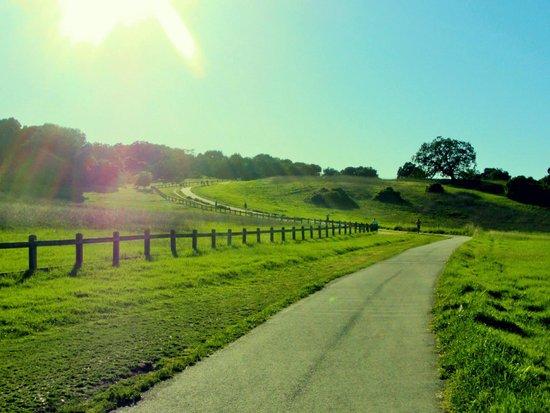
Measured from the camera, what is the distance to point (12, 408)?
235 inches

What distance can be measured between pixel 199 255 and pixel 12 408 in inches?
662

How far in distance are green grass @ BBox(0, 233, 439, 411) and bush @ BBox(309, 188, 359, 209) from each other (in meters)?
79.6

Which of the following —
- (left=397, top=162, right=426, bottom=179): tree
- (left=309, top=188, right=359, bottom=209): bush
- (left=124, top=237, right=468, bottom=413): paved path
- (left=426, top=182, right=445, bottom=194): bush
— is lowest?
(left=124, top=237, right=468, bottom=413): paved path

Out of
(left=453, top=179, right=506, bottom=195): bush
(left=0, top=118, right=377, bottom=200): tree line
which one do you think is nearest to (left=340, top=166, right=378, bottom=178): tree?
(left=453, top=179, right=506, bottom=195): bush

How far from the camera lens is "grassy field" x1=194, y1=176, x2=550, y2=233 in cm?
8644

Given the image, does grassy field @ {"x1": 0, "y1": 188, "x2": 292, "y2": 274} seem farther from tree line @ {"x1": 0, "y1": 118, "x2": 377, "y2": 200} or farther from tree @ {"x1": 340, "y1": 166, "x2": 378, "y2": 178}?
tree @ {"x1": 340, "y1": 166, "x2": 378, "y2": 178}

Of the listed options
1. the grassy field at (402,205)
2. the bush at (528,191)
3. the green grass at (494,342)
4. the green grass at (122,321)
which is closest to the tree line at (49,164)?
the grassy field at (402,205)

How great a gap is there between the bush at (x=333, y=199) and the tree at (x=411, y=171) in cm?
5632

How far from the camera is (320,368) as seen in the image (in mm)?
7500

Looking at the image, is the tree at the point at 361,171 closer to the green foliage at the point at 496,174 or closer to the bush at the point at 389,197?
the green foliage at the point at 496,174

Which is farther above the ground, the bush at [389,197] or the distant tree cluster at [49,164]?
the distant tree cluster at [49,164]

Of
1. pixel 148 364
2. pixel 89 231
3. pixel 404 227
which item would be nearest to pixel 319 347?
pixel 148 364

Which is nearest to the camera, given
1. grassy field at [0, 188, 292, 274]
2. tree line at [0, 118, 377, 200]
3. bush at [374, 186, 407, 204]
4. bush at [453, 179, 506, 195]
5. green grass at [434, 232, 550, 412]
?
green grass at [434, 232, 550, 412]

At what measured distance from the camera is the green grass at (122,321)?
22.2ft
